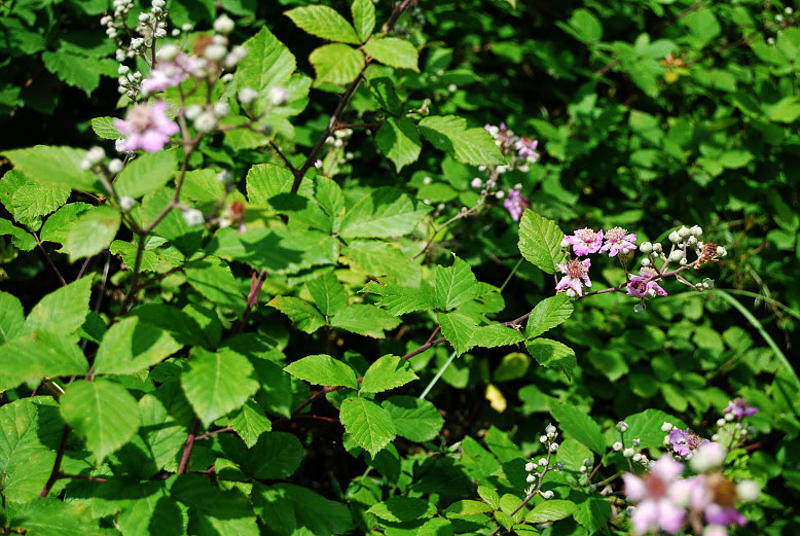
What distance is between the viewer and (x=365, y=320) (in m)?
1.81

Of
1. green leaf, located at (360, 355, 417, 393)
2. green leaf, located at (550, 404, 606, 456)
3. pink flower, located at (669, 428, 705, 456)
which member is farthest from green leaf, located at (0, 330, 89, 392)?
pink flower, located at (669, 428, 705, 456)

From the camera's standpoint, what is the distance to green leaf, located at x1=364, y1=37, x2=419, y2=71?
1637 mm

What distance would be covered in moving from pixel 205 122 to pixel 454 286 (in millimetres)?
1002

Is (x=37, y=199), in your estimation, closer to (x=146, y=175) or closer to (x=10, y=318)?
(x=10, y=318)

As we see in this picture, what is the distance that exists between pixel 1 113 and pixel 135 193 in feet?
8.04

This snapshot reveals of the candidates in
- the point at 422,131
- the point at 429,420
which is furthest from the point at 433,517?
the point at 422,131

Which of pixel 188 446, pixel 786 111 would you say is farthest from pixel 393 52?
pixel 786 111

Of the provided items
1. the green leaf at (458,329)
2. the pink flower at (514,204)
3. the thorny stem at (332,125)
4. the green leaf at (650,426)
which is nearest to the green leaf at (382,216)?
the thorny stem at (332,125)

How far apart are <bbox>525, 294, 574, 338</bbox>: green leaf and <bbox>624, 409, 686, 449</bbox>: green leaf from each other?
2.54 ft

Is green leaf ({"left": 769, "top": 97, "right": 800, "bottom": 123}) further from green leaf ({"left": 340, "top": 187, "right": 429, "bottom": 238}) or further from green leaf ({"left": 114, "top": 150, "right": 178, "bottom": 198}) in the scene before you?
green leaf ({"left": 114, "top": 150, "right": 178, "bottom": 198})

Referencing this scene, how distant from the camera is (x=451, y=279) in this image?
1884 millimetres

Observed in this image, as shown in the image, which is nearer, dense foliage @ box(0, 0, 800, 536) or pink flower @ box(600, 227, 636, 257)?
dense foliage @ box(0, 0, 800, 536)

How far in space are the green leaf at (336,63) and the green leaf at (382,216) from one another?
13.7 inches

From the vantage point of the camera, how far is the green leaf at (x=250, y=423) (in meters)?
1.60
